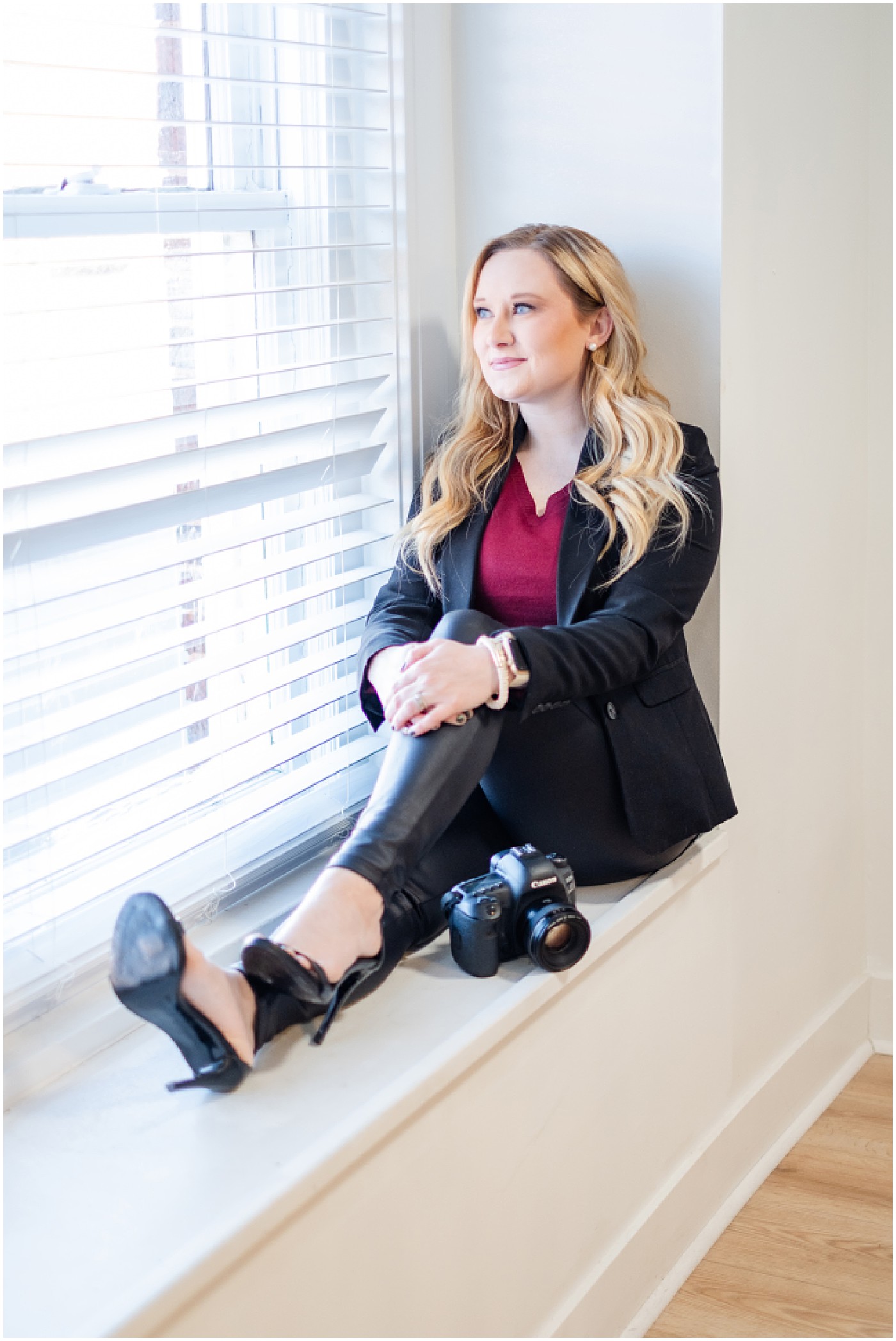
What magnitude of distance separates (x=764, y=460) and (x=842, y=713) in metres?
0.63

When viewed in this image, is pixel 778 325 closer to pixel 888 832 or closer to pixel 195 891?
pixel 888 832

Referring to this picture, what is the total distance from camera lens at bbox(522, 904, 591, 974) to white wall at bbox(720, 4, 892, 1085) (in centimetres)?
58

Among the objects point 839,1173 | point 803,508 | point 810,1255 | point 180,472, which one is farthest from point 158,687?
point 839,1173

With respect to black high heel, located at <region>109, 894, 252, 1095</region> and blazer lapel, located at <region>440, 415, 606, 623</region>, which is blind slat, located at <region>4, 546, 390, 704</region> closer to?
blazer lapel, located at <region>440, 415, 606, 623</region>

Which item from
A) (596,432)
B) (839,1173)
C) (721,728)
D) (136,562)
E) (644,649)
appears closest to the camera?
(136,562)

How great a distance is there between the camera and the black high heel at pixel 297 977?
1439 mm

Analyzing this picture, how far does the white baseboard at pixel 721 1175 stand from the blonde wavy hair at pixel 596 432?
951 mm

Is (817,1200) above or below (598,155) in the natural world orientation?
below

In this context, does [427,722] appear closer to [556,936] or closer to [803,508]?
[556,936]

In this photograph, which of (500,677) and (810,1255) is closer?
(500,677)

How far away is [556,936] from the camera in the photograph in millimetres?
1625

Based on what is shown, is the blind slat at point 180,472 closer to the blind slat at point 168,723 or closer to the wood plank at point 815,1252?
the blind slat at point 168,723

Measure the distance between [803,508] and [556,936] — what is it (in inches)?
40.7

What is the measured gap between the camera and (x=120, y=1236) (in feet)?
4.04
